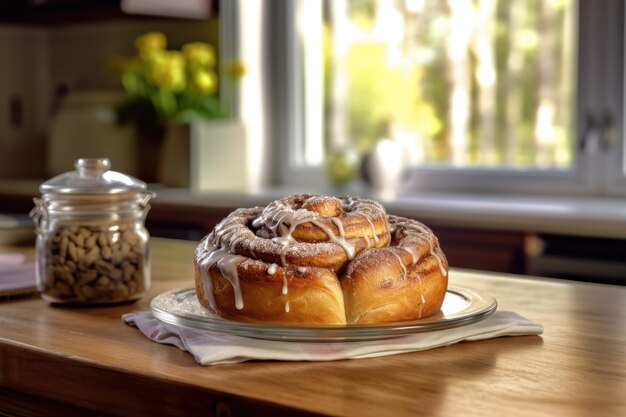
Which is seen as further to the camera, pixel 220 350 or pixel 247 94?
pixel 247 94

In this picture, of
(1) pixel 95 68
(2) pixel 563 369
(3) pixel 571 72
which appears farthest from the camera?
(1) pixel 95 68

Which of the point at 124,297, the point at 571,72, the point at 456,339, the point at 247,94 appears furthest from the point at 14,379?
the point at 247,94

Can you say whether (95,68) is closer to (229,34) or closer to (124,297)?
(229,34)

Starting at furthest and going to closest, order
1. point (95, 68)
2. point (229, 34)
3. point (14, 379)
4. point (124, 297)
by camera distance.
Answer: point (95, 68) → point (229, 34) → point (124, 297) → point (14, 379)

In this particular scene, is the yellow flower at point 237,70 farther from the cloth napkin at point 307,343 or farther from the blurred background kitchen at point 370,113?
the cloth napkin at point 307,343

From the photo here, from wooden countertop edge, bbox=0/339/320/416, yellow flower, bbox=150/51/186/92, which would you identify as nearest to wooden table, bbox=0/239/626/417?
wooden countertop edge, bbox=0/339/320/416

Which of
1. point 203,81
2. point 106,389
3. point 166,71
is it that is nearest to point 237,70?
point 203,81

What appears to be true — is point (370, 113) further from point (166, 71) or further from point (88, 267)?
point (88, 267)
